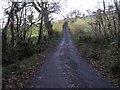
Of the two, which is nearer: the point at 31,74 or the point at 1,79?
the point at 1,79

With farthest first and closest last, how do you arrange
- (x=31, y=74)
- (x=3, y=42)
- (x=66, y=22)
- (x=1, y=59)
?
(x=66, y=22) → (x=3, y=42) → (x=1, y=59) → (x=31, y=74)

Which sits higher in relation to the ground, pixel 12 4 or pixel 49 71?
pixel 12 4

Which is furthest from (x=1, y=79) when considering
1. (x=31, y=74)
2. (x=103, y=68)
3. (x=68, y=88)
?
(x=103, y=68)

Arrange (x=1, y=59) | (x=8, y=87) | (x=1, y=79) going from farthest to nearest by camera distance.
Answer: (x=1, y=59) → (x=1, y=79) → (x=8, y=87)

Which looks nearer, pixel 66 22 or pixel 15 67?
pixel 15 67

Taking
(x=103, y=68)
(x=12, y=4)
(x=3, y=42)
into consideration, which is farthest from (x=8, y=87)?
(x=12, y=4)

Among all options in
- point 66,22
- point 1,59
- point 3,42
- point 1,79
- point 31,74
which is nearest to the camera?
point 1,79

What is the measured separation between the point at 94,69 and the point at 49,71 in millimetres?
3212

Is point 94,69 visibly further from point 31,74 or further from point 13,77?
point 13,77

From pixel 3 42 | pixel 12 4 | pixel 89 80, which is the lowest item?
pixel 89 80

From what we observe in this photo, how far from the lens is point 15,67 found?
1778 centimetres

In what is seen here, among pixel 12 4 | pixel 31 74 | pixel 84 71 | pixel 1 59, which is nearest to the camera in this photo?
pixel 31 74

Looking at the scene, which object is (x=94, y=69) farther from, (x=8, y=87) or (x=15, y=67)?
(x=8, y=87)

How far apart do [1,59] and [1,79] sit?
6.43 m
